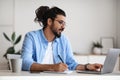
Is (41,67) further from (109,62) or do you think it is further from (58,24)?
(58,24)

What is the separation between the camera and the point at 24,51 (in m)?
2.47

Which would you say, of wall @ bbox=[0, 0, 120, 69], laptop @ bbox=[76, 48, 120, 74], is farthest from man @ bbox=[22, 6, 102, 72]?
wall @ bbox=[0, 0, 120, 69]

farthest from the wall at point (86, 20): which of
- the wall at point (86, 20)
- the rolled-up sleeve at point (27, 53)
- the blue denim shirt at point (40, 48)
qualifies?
the rolled-up sleeve at point (27, 53)

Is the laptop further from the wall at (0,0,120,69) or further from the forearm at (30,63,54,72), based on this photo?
the wall at (0,0,120,69)

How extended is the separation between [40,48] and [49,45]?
103 mm

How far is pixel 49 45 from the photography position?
106 inches

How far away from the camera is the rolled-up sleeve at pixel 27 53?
234 cm

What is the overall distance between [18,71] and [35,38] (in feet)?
2.04

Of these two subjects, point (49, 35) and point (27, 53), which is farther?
point (49, 35)

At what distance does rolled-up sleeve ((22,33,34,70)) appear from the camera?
2.34 metres
